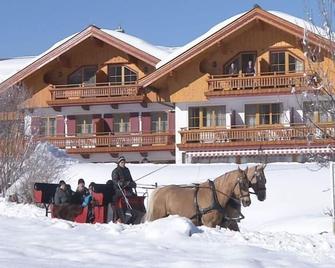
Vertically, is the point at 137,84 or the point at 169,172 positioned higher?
the point at 137,84

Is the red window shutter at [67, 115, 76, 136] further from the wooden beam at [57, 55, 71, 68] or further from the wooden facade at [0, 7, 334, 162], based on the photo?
the wooden beam at [57, 55, 71, 68]

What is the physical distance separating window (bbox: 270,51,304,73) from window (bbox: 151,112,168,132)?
628cm

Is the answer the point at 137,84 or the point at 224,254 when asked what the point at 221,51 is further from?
the point at 224,254

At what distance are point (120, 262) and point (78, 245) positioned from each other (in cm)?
100

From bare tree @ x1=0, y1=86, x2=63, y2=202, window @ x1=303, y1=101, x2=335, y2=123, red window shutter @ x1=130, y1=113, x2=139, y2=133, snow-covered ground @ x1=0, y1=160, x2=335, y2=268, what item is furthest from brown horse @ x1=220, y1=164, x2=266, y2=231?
red window shutter @ x1=130, y1=113, x2=139, y2=133

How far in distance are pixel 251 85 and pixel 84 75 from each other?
975cm

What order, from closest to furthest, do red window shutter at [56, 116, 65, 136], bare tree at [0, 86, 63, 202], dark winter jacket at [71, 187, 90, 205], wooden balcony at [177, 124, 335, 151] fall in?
1. dark winter jacket at [71, 187, 90, 205]
2. bare tree at [0, 86, 63, 202]
3. wooden balcony at [177, 124, 335, 151]
4. red window shutter at [56, 116, 65, 136]

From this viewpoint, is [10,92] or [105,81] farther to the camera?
[105,81]

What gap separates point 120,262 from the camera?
7.93m

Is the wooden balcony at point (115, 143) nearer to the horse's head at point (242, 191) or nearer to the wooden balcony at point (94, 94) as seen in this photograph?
the wooden balcony at point (94, 94)

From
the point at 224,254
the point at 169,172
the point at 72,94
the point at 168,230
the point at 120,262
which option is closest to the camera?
the point at 120,262

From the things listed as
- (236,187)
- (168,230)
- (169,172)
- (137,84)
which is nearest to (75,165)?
(169,172)

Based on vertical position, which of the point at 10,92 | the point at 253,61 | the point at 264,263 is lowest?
the point at 264,263

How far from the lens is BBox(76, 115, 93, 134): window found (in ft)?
127
